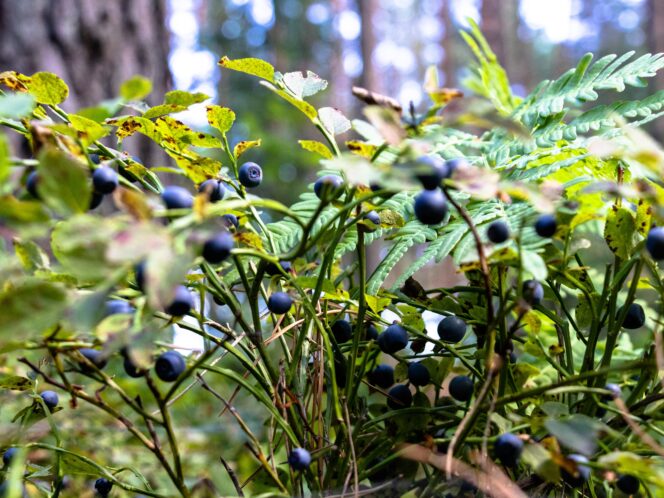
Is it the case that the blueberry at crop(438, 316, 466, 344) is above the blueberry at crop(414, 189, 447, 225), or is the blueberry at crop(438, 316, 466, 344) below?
below

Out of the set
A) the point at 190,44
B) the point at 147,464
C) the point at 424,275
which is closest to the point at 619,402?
the point at 147,464

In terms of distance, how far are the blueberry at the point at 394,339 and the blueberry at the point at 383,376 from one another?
0.24 feet

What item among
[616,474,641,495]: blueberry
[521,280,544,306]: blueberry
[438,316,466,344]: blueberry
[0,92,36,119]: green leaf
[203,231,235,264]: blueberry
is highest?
[0,92,36,119]: green leaf

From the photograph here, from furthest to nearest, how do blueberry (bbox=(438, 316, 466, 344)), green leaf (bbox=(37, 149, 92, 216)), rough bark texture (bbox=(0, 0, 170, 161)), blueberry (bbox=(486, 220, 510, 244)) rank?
rough bark texture (bbox=(0, 0, 170, 161))
blueberry (bbox=(438, 316, 466, 344))
blueberry (bbox=(486, 220, 510, 244))
green leaf (bbox=(37, 149, 92, 216))

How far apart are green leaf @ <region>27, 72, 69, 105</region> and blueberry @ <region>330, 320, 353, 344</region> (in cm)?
31

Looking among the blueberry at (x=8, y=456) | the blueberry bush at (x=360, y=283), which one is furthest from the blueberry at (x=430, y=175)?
the blueberry at (x=8, y=456)

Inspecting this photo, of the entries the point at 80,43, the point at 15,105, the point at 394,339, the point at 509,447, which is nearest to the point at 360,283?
the point at 394,339

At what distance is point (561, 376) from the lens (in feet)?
1.94

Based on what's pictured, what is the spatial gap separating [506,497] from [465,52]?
16.9 meters

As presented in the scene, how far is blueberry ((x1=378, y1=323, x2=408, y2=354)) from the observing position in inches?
21.2

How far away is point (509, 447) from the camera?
44 centimetres

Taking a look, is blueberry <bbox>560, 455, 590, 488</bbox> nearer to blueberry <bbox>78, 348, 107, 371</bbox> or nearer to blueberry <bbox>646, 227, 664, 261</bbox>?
blueberry <bbox>646, 227, 664, 261</bbox>

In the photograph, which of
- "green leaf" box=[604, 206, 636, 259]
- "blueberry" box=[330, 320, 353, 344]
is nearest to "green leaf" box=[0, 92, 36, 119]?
"blueberry" box=[330, 320, 353, 344]

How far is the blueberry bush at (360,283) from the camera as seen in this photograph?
37 centimetres
